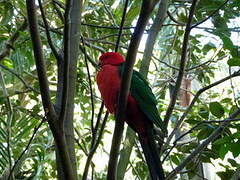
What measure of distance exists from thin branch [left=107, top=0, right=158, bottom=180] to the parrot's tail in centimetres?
26

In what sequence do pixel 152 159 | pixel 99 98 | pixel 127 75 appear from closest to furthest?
1. pixel 127 75
2. pixel 152 159
3. pixel 99 98

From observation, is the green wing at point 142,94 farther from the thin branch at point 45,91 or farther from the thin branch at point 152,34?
the thin branch at point 45,91

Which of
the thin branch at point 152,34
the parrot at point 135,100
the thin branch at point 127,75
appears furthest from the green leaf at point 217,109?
the thin branch at point 127,75

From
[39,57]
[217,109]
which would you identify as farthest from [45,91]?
[217,109]

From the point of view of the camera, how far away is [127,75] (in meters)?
1.30

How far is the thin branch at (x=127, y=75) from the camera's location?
119 cm

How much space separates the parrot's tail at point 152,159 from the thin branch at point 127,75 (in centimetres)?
26

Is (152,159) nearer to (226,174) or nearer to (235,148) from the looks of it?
(235,148)

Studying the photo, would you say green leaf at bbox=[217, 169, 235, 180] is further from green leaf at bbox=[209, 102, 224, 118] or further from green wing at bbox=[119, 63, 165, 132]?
green wing at bbox=[119, 63, 165, 132]

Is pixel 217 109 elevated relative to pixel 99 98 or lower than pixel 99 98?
lower

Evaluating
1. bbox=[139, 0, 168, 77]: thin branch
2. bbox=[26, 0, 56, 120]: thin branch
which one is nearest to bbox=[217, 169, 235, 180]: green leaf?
bbox=[139, 0, 168, 77]: thin branch

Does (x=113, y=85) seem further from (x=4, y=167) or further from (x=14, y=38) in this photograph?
(x=14, y=38)

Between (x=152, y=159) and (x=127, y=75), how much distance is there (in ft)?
1.82

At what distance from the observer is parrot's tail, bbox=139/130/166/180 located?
65.1 inches
